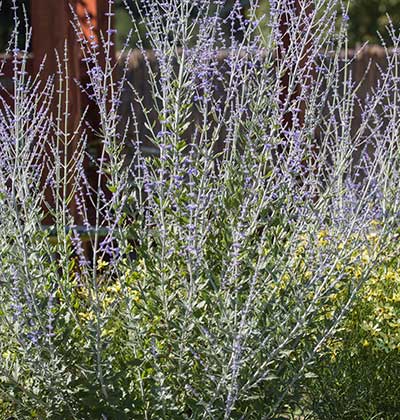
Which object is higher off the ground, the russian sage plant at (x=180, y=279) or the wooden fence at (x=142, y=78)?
the russian sage plant at (x=180, y=279)

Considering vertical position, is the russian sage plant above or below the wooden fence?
above

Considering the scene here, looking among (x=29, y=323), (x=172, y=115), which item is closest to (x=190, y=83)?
(x=172, y=115)

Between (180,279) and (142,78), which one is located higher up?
(180,279)

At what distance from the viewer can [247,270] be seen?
3375mm

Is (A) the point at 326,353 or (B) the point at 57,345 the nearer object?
(B) the point at 57,345

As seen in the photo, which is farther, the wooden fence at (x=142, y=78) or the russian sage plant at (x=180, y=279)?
the wooden fence at (x=142, y=78)

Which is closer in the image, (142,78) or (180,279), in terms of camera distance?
(180,279)

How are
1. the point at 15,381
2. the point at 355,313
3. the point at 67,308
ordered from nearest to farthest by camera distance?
the point at 15,381
the point at 67,308
the point at 355,313

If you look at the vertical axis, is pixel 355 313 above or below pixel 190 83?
below

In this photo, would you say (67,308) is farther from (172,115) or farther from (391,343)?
(391,343)

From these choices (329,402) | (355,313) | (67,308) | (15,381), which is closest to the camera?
(15,381)

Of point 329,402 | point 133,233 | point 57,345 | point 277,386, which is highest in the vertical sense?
point 133,233

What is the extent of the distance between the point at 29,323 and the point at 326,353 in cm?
117

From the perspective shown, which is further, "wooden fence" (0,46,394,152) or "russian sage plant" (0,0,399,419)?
"wooden fence" (0,46,394,152)
